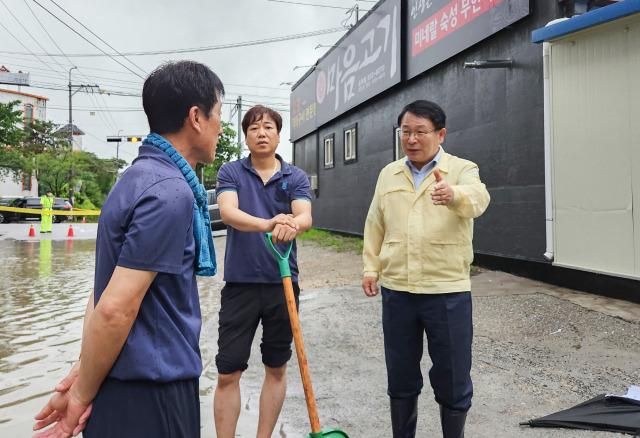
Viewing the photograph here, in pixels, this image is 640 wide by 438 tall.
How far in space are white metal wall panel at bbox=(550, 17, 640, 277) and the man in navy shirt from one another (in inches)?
232

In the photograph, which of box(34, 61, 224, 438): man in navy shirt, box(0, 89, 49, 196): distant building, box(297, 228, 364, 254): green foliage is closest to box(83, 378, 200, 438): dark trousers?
box(34, 61, 224, 438): man in navy shirt

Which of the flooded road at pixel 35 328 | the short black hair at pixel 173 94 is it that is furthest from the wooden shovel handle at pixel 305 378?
the flooded road at pixel 35 328

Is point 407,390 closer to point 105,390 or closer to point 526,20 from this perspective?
point 105,390

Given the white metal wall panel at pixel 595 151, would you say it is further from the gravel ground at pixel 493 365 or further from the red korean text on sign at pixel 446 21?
the red korean text on sign at pixel 446 21

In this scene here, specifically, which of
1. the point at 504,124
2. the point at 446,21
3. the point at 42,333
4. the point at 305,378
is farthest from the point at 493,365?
the point at 446,21

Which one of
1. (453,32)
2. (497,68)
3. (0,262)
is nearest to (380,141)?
(453,32)

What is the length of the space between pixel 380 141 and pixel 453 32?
4.52 m

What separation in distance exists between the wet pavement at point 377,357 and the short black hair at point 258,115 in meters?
1.98

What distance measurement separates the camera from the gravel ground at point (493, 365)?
3568mm

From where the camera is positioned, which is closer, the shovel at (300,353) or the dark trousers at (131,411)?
the dark trousers at (131,411)

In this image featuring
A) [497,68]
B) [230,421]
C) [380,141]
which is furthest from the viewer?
[380,141]

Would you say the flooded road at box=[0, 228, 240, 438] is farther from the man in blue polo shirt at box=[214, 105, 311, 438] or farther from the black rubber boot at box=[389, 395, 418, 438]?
the black rubber boot at box=[389, 395, 418, 438]

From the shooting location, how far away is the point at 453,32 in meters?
9.83

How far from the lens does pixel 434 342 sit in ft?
9.37
